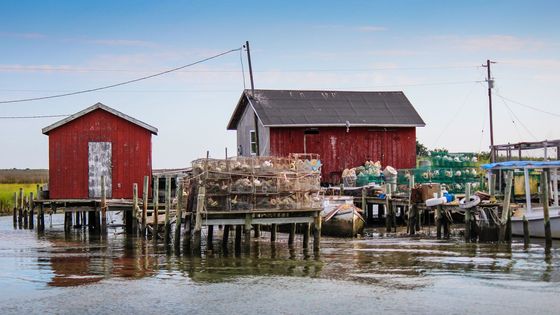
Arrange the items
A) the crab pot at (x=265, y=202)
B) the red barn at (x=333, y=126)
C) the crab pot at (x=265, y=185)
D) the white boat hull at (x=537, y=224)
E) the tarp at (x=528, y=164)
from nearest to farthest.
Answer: the crab pot at (x=265, y=185) < the crab pot at (x=265, y=202) < the white boat hull at (x=537, y=224) < the tarp at (x=528, y=164) < the red barn at (x=333, y=126)

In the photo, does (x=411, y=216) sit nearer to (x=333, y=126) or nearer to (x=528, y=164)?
(x=528, y=164)

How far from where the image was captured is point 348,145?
46.1 m

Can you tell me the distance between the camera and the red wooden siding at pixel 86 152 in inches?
1476

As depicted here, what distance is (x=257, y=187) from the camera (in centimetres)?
2720

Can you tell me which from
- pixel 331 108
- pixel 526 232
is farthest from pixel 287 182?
pixel 331 108

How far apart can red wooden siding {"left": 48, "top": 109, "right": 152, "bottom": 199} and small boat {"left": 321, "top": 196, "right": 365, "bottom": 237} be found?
28.5 ft

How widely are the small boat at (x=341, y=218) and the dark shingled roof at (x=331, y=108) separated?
8863 mm

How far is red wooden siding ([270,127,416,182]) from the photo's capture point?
148ft

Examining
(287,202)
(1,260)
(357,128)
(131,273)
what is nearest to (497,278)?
(287,202)

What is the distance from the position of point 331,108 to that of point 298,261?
21180 millimetres

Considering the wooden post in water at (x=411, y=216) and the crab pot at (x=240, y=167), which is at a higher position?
the crab pot at (x=240, y=167)

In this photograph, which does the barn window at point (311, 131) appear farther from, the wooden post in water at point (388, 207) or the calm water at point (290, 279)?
the calm water at point (290, 279)

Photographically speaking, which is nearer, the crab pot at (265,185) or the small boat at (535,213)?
A: the crab pot at (265,185)

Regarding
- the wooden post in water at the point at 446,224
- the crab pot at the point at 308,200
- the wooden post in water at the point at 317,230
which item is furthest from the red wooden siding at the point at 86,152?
the wooden post in water at the point at 446,224
